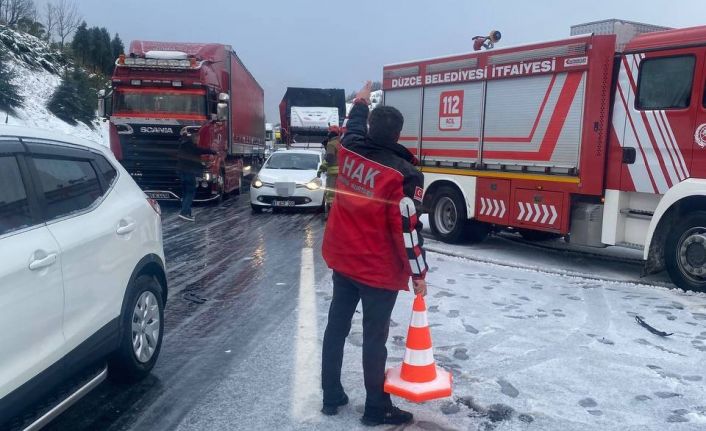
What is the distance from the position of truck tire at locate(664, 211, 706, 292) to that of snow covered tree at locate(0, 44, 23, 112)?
2337 cm

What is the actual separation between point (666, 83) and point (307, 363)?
5.57 meters

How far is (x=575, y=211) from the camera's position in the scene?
8.69 meters

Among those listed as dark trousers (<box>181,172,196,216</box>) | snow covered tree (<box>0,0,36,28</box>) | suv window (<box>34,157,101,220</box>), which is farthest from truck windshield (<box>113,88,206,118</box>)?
snow covered tree (<box>0,0,36,28</box>)

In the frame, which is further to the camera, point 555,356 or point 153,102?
point 153,102

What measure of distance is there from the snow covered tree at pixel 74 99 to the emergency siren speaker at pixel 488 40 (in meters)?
24.5

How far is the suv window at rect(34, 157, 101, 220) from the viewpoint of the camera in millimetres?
3570

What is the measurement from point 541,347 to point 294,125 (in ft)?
73.6

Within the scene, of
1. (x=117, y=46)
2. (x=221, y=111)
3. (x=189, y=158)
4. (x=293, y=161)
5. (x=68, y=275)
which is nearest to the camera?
(x=68, y=275)

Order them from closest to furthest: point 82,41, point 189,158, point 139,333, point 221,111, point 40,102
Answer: point 139,333
point 189,158
point 221,111
point 40,102
point 82,41

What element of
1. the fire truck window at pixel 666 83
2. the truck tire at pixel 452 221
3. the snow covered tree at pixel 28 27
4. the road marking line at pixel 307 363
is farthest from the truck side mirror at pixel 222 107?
the snow covered tree at pixel 28 27

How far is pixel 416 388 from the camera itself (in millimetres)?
3934

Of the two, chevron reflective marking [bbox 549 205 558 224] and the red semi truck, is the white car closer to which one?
the red semi truck

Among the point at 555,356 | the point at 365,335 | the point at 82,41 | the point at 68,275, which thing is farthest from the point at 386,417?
the point at 82,41

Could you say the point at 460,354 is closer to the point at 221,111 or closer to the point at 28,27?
the point at 221,111
